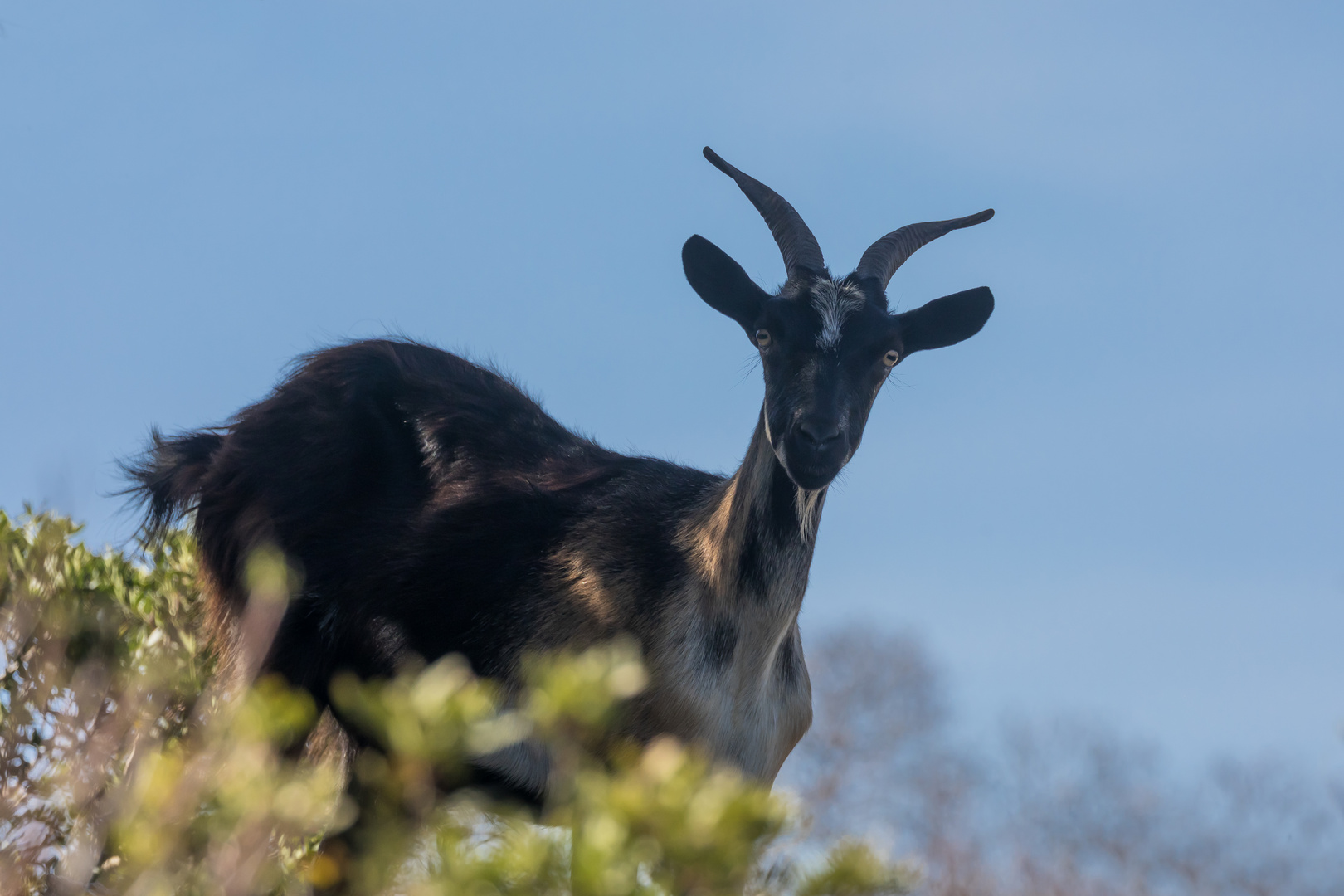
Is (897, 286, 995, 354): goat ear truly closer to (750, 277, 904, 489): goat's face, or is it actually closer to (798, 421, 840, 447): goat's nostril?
(750, 277, 904, 489): goat's face

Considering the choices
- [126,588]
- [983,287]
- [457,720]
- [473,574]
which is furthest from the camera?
[126,588]

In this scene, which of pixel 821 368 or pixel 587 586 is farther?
pixel 587 586

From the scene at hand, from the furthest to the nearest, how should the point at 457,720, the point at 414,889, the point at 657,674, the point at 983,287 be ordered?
the point at 983,287 → the point at 657,674 → the point at 414,889 → the point at 457,720

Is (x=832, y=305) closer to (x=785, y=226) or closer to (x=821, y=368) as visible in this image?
(x=821, y=368)

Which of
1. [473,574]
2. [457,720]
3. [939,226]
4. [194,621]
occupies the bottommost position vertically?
[194,621]

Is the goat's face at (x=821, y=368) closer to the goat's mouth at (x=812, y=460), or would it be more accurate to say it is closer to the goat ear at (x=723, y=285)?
the goat's mouth at (x=812, y=460)

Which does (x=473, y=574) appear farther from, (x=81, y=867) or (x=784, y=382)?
(x=81, y=867)

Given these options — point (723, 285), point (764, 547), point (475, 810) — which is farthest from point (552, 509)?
point (475, 810)

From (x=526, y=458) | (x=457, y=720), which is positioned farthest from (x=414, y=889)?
(x=526, y=458)

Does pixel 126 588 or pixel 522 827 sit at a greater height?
pixel 522 827

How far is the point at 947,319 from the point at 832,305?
894 mm

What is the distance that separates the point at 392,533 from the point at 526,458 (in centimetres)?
74

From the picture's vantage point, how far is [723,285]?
589 centimetres

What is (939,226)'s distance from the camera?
6.58 m
